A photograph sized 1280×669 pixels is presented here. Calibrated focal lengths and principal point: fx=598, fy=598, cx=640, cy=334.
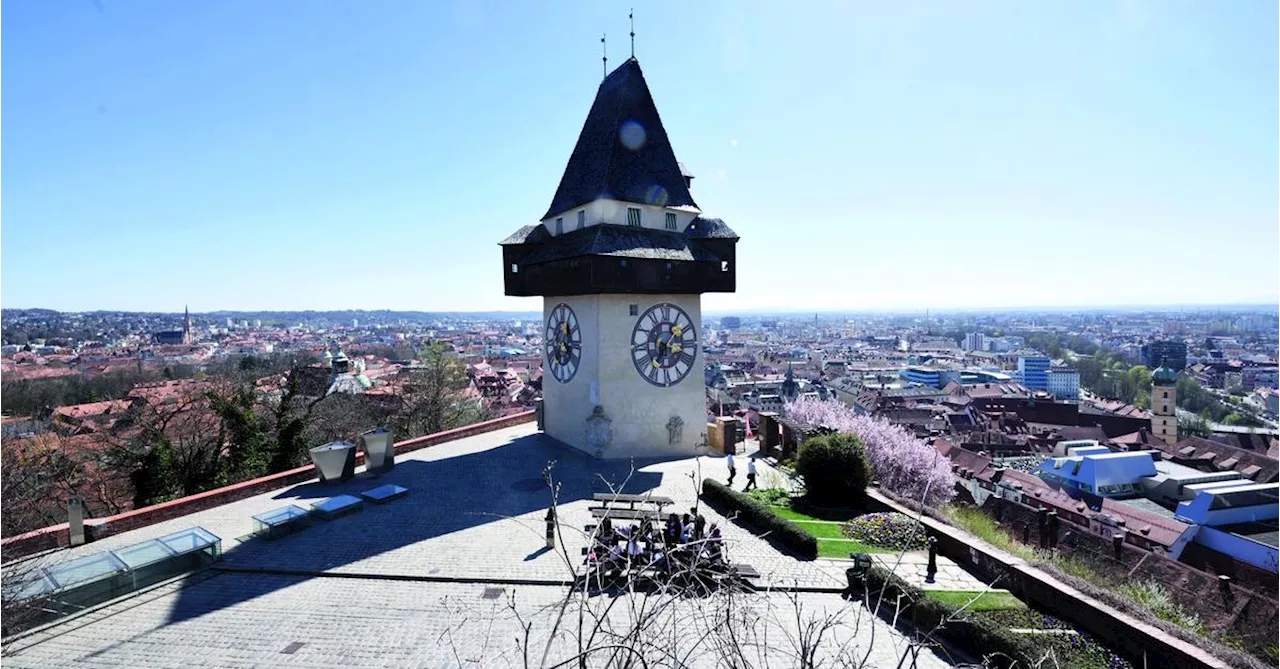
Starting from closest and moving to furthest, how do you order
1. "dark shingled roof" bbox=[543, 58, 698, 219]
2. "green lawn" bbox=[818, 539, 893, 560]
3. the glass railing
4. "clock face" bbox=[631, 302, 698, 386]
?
the glass railing, "green lawn" bbox=[818, 539, 893, 560], "clock face" bbox=[631, 302, 698, 386], "dark shingled roof" bbox=[543, 58, 698, 219]

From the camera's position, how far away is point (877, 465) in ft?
63.7

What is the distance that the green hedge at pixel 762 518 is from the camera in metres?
9.87

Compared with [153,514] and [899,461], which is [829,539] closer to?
[899,461]

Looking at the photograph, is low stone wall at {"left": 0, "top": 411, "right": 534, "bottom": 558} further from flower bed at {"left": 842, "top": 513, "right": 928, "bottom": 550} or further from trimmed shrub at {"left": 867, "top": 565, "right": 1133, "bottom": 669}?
trimmed shrub at {"left": 867, "top": 565, "right": 1133, "bottom": 669}

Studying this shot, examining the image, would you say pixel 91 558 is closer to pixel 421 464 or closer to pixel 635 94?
pixel 421 464

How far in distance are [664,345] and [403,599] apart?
9672mm

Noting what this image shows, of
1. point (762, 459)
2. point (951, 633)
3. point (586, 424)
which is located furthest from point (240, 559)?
point (762, 459)

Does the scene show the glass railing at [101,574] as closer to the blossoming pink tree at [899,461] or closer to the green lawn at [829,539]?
the green lawn at [829,539]

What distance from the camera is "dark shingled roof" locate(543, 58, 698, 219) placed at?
16.5 m

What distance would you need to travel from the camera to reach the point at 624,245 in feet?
51.3

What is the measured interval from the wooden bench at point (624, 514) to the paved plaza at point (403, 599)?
0.80 metres

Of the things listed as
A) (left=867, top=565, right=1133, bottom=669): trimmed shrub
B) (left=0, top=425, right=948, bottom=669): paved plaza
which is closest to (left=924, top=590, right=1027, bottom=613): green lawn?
(left=867, top=565, right=1133, bottom=669): trimmed shrub

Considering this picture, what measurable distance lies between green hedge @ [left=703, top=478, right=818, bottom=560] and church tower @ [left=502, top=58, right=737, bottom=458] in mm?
3957

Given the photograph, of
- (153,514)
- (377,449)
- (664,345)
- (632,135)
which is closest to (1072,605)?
(664,345)
